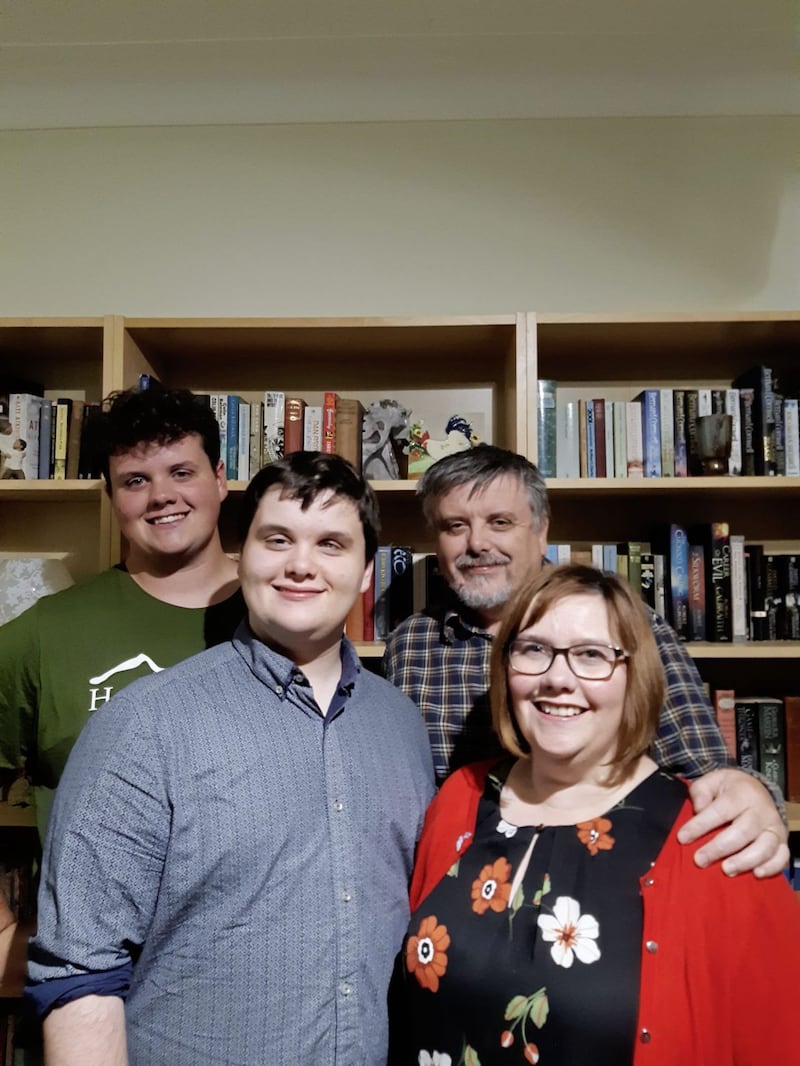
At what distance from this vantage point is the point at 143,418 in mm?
1610

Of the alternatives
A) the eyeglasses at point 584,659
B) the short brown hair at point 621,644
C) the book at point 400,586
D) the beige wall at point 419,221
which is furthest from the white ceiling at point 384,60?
the eyeglasses at point 584,659

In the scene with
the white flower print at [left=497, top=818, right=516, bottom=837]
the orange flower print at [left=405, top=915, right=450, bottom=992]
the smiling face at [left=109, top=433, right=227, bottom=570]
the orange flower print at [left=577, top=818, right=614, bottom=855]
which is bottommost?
the orange flower print at [left=405, top=915, right=450, bottom=992]

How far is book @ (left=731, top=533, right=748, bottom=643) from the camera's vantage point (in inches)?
81.7

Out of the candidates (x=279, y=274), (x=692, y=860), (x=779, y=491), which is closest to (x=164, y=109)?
(x=279, y=274)

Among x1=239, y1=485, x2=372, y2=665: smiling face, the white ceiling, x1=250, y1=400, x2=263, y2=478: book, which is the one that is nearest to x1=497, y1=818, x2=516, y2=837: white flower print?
x1=239, y1=485, x2=372, y2=665: smiling face

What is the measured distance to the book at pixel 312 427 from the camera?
7.07ft

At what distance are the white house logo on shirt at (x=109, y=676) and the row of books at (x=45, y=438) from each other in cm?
83

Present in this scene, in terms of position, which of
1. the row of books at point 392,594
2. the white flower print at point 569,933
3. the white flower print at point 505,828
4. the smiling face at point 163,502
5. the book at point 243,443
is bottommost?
the white flower print at point 569,933

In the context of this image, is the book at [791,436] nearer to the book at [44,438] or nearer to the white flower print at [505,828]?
the white flower print at [505,828]

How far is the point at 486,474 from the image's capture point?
171 centimetres

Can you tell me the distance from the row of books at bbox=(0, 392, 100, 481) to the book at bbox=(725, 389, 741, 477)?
5.85 ft

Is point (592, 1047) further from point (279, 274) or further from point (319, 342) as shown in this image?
point (279, 274)

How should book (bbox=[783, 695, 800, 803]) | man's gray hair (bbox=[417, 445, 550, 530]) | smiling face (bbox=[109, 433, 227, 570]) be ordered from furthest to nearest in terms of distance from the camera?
book (bbox=[783, 695, 800, 803]) → man's gray hair (bbox=[417, 445, 550, 530]) → smiling face (bbox=[109, 433, 227, 570])

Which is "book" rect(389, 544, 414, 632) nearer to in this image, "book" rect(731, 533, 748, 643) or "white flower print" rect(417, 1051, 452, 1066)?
"book" rect(731, 533, 748, 643)
